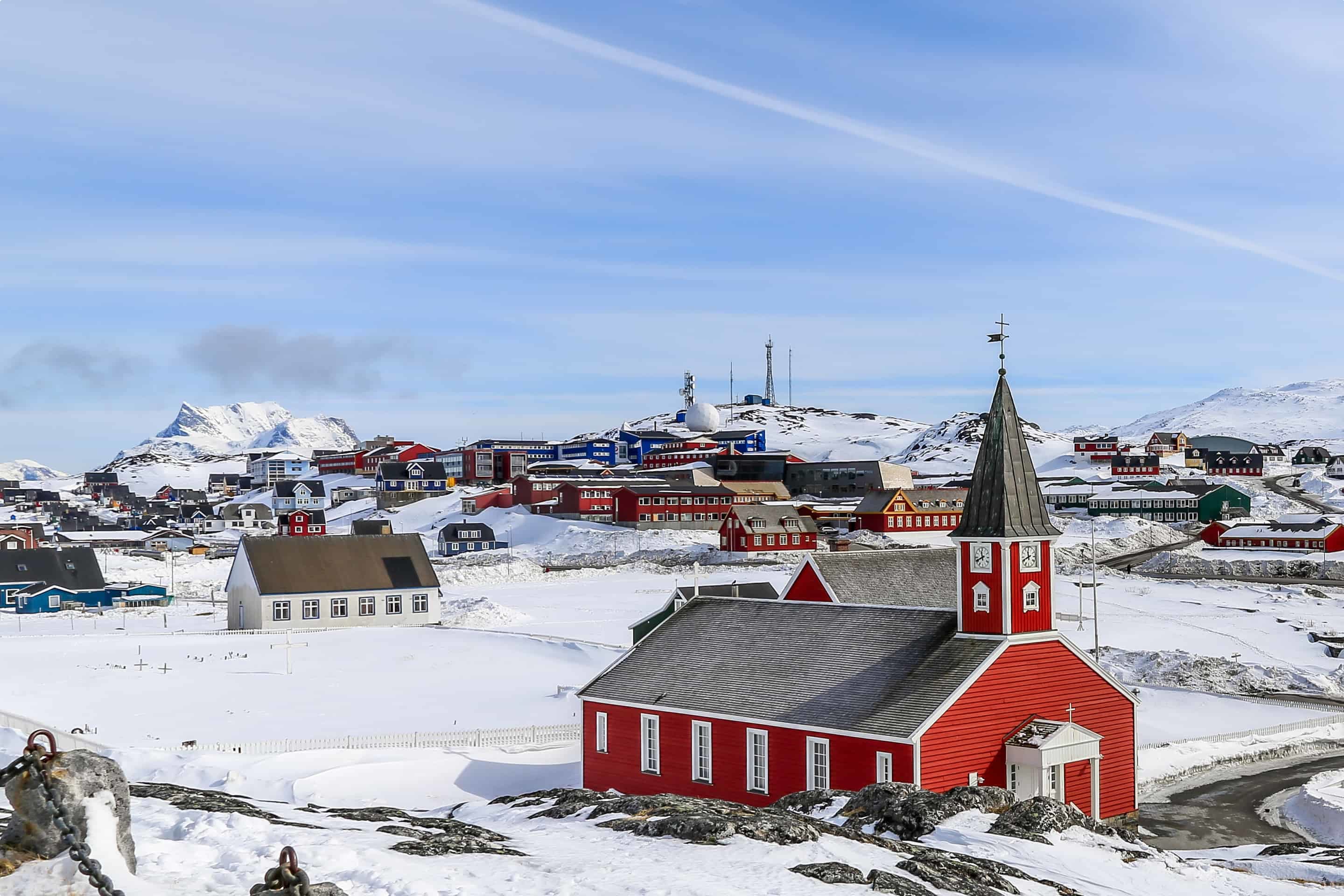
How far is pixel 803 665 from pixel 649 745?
13.6ft

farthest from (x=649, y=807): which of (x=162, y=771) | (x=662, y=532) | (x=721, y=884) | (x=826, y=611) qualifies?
(x=662, y=532)

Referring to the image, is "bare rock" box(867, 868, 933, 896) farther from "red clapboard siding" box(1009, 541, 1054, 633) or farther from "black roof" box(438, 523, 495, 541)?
"black roof" box(438, 523, 495, 541)

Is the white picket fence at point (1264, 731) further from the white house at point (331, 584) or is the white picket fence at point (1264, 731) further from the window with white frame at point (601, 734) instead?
the white house at point (331, 584)

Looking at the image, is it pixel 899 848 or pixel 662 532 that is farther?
pixel 662 532

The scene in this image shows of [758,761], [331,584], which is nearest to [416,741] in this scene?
[758,761]

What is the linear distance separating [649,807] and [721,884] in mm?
5450

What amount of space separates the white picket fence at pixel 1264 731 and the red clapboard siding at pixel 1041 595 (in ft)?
31.1

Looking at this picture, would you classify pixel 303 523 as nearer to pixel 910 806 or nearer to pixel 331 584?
pixel 331 584

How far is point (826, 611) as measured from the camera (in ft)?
94.8

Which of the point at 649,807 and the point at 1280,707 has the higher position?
the point at 649,807

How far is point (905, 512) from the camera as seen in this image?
118875mm

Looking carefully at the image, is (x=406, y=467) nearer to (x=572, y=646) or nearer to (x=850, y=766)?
(x=572, y=646)

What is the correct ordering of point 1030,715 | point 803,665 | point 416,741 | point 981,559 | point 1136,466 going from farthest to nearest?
point 1136,466 → point 416,741 → point 803,665 → point 981,559 → point 1030,715

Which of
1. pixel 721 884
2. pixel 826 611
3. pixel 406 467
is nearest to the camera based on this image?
pixel 721 884
